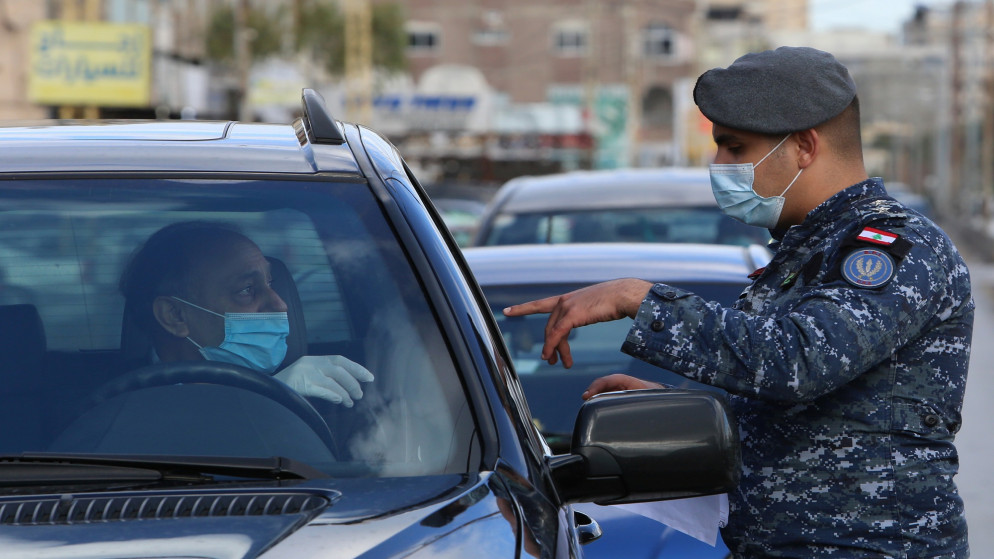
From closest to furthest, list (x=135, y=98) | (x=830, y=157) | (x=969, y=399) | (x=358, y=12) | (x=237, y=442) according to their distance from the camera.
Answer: (x=237, y=442), (x=830, y=157), (x=969, y=399), (x=135, y=98), (x=358, y=12)

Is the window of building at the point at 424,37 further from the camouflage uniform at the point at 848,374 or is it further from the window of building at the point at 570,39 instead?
the camouflage uniform at the point at 848,374

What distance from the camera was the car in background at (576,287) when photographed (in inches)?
178

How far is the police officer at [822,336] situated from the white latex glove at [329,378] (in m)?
0.35

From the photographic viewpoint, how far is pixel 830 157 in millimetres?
2668

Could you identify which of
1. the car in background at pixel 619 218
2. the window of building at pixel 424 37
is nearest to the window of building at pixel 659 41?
the window of building at pixel 424 37

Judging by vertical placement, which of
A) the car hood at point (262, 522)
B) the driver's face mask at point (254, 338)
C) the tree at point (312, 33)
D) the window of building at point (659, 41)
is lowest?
the window of building at point (659, 41)

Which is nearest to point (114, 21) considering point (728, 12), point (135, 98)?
point (135, 98)

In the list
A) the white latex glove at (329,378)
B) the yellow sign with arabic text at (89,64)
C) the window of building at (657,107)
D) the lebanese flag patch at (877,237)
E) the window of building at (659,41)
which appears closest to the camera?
the white latex glove at (329,378)

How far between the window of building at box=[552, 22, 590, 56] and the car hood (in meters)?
72.3

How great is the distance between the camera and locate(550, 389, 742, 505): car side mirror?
7.36ft

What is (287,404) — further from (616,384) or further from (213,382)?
(616,384)

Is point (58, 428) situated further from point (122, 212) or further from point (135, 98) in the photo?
point (135, 98)

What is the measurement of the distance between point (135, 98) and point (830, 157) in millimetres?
21869

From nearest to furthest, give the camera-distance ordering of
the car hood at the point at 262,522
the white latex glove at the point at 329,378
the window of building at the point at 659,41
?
the car hood at the point at 262,522
the white latex glove at the point at 329,378
the window of building at the point at 659,41
